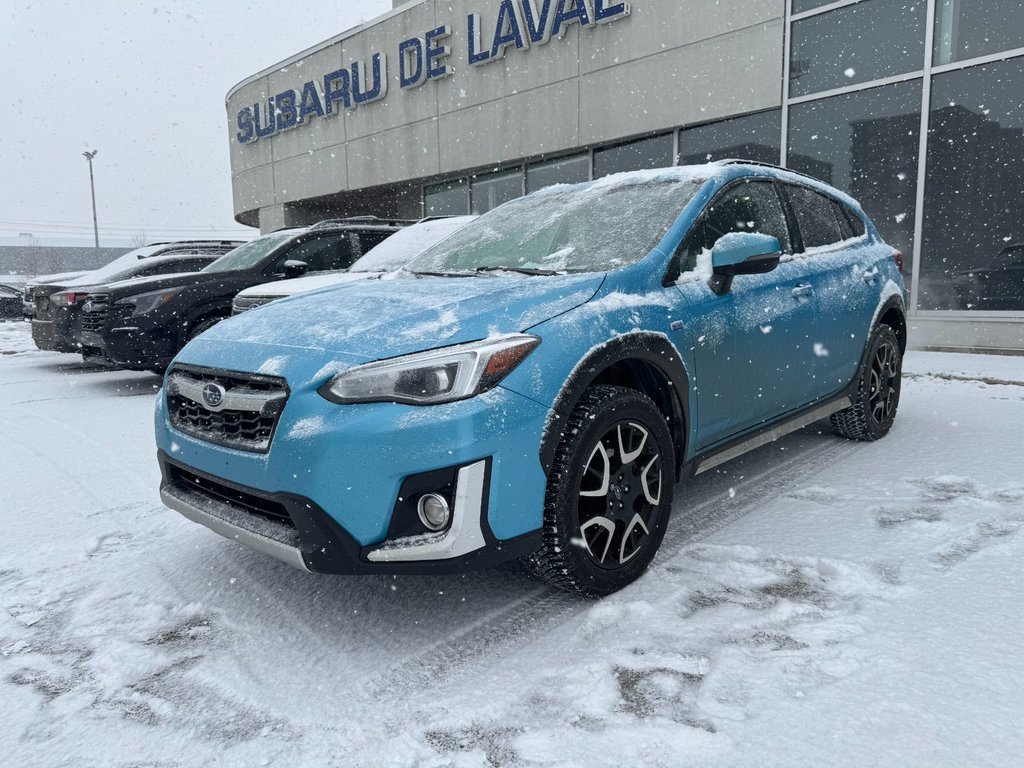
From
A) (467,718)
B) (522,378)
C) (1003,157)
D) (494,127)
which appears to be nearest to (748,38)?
(1003,157)

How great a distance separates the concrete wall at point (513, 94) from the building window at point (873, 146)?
2.36ft

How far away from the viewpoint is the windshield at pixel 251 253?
7395 millimetres

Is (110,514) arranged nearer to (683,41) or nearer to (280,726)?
(280,726)

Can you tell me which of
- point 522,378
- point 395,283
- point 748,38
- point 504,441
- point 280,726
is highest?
point 748,38

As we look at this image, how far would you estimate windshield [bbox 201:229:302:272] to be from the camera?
7.39 m

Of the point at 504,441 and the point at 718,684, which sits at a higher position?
the point at 504,441

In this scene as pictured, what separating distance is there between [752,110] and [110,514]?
9372mm

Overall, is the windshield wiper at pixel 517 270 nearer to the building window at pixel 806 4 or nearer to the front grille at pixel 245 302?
the front grille at pixel 245 302

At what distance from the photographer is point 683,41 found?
10.3 meters

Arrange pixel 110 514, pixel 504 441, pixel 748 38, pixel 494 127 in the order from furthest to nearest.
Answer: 1. pixel 494 127
2. pixel 748 38
3. pixel 110 514
4. pixel 504 441

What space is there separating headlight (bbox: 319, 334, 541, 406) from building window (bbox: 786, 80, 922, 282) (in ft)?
27.7

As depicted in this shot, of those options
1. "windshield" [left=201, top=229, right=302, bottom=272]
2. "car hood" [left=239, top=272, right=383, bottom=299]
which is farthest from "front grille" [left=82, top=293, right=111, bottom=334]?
"car hood" [left=239, top=272, right=383, bottom=299]

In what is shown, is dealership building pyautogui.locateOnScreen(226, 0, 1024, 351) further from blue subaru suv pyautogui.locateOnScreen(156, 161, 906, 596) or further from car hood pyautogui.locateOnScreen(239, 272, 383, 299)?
car hood pyautogui.locateOnScreen(239, 272, 383, 299)

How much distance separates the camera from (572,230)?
10.3ft
